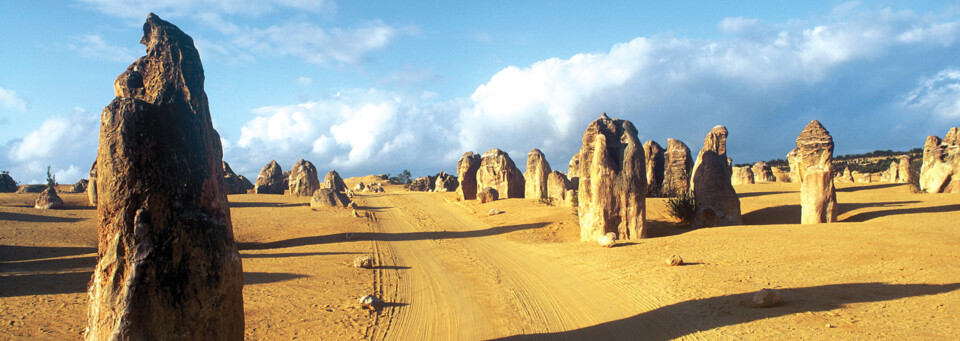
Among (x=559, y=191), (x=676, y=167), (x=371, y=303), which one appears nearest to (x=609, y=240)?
(x=371, y=303)

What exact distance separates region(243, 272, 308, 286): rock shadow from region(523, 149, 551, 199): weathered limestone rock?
1610 cm

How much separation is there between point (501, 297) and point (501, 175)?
A: 758 inches

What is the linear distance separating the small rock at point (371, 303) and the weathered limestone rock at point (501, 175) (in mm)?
19687

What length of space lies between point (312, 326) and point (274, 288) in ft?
7.20

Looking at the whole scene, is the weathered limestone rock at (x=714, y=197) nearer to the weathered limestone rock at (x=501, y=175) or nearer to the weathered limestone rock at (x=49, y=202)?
the weathered limestone rock at (x=501, y=175)

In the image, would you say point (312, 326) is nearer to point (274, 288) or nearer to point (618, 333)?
point (274, 288)

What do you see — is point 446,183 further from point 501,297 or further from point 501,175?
point 501,297

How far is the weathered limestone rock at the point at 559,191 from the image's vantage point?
21011 mm

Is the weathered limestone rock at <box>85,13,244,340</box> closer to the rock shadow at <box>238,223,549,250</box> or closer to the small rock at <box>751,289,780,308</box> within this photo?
the small rock at <box>751,289,780,308</box>

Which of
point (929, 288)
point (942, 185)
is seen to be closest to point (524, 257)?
point (929, 288)

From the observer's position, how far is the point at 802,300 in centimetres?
702

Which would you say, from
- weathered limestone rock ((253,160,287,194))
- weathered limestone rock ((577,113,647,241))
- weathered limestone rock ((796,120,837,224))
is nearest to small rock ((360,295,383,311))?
weathered limestone rock ((577,113,647,241))

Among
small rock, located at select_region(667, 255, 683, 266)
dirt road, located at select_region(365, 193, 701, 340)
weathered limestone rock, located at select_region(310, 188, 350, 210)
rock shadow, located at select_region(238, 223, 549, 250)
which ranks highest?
weathered limestone rock, located at select_region(310, 188, 350, 210)

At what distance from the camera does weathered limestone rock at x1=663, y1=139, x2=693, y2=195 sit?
981 inches
